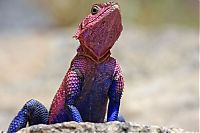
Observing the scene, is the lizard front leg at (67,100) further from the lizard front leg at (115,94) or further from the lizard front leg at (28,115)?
the lizard front leg at (115,94)

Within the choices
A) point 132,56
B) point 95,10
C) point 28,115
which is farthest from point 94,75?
point 132,56

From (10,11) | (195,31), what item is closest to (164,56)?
(195,31)

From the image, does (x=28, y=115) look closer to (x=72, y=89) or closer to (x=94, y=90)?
(x=72, y=89)

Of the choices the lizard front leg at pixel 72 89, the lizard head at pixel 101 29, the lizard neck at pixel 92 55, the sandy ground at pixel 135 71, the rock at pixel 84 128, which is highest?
the sandy ground at pixel 135 71

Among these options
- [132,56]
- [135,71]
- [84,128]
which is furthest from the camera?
[132,56]

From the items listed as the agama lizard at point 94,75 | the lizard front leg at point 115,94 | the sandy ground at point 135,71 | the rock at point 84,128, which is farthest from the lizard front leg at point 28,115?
the sandy ground at point 135,71

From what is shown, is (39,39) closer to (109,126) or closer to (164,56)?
(164,56)
